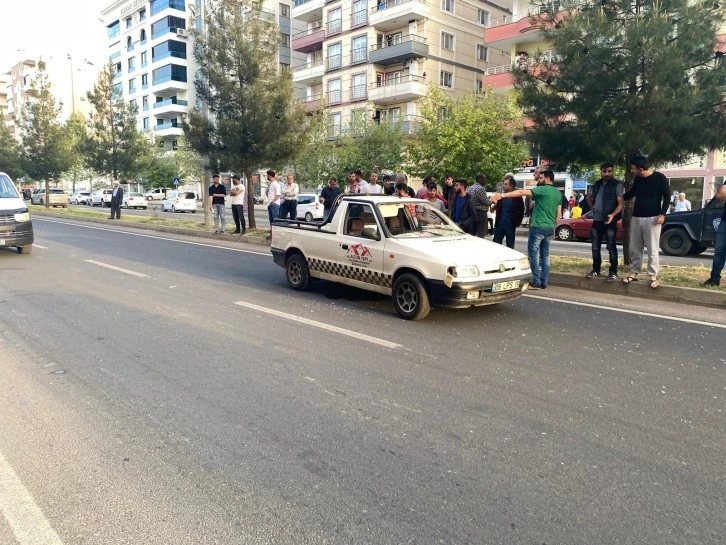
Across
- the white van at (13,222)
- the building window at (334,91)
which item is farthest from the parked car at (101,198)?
the white van at (13,222)

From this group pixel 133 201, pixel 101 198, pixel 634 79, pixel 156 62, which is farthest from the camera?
pixel 156 62

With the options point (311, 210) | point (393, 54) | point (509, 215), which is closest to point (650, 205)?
point (509, 215)

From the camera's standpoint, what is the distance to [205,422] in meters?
3.89

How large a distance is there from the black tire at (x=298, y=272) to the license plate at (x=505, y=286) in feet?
10.3

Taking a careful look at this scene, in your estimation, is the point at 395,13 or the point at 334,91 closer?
the point at 395,13

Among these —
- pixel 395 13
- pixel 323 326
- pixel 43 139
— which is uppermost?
pixel 395 13

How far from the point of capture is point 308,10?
47906 millimetres

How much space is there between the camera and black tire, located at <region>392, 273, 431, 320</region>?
6727 millimetres

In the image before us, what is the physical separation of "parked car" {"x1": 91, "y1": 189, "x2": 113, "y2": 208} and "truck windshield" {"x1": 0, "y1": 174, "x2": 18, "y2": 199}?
135ft

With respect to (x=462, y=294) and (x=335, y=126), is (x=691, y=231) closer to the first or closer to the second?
(x=462, y=294)

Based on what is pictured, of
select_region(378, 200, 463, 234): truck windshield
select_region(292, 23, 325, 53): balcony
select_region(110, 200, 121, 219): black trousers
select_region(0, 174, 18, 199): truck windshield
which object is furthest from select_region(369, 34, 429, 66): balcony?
select_region(378, 200, 463, 234): truck windshield

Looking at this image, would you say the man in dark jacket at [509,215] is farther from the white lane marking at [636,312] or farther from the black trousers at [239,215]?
the black trousers at [239,215]

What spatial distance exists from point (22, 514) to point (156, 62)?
3096 inches

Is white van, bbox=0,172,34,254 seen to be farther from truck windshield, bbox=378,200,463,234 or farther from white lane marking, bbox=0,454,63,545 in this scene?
white lane marking, bbox=0,454,63,545
